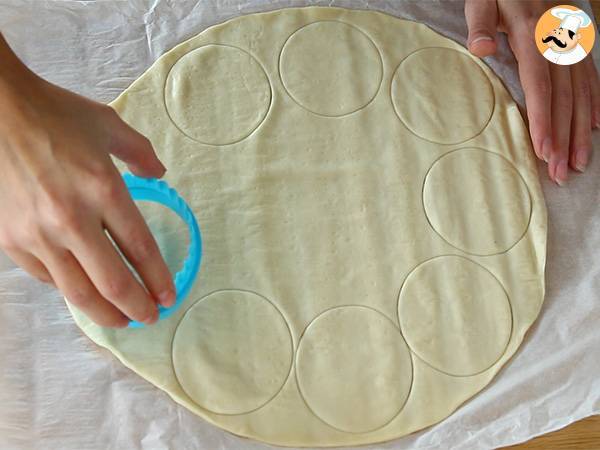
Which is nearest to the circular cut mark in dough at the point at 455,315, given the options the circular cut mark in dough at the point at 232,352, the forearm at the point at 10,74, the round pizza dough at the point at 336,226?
the round pizza dough at the point at 336,226

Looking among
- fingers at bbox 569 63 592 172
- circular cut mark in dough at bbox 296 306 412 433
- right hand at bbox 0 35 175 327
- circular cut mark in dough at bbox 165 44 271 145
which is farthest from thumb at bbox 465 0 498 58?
right hand at bbox 0 35 175 327

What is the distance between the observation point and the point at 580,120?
91 cm

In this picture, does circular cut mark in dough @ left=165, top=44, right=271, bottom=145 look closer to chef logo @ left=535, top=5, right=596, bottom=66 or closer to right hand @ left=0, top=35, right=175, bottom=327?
right hand @ left=0, top=35, right=175, bottom=327

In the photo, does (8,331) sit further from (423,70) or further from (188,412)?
(423,70)

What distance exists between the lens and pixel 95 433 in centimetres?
75

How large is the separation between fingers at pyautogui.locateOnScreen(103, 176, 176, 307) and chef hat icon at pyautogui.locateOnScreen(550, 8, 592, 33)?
0.65 meters

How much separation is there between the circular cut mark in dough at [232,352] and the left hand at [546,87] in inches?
16.1

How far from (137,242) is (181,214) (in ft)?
0.61

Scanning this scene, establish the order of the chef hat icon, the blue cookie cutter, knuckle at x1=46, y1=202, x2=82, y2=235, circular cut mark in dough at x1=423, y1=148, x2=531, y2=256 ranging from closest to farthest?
knuckle at x1=46, y1=202, x2=82, y2=235 → the blue cookie cutter → circular cut mark in dough at x1=423, y1=148, x2=531, y2=256 → the chef hat icon

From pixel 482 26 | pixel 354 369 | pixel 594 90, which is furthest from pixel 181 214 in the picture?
pixel 594 90

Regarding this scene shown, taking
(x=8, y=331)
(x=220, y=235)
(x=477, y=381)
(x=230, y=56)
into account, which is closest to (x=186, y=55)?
(x=230, y=56)

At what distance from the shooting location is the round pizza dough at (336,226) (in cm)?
77

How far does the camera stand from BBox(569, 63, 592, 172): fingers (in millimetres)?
906

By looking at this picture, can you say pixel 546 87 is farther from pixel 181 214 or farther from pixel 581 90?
pixel 181 214
